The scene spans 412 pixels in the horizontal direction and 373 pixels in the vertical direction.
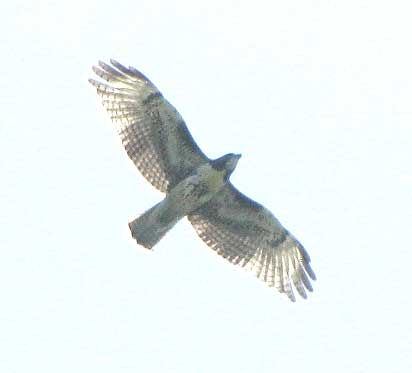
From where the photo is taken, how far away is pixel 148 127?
2078 centimetres

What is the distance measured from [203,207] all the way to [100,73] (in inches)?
90.5

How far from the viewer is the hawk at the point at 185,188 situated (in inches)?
809

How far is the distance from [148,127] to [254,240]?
2.21 meters

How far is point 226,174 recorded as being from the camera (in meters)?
20.5

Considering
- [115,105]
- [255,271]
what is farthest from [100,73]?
[255,271]

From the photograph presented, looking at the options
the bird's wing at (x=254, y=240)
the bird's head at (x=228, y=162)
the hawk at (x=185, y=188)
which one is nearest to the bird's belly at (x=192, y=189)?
the hawk at (x=185, y=188)

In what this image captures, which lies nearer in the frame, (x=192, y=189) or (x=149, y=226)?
(x=149, y=226)

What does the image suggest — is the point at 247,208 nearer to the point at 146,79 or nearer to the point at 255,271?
the point at 255,271

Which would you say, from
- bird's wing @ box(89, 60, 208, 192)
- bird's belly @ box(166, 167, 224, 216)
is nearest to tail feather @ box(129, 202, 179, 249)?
bird's belly @ box(166, 167, 224, 216)

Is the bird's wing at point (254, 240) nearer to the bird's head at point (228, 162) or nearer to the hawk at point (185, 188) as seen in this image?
the hawk at point (185, 188)

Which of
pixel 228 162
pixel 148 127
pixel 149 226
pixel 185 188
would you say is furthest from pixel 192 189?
pixel 148 127

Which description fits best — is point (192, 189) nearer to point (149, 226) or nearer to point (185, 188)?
point (185, 188)

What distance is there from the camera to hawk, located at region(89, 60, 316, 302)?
2055 centimetres

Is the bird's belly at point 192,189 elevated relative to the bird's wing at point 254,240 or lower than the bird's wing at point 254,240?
elevated
